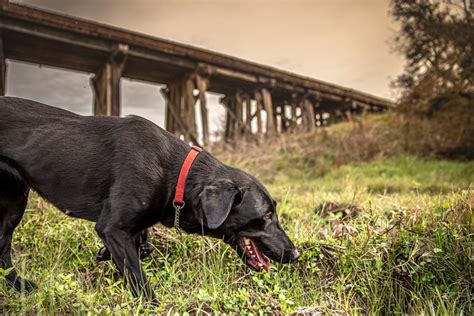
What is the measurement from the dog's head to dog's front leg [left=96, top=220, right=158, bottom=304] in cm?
47

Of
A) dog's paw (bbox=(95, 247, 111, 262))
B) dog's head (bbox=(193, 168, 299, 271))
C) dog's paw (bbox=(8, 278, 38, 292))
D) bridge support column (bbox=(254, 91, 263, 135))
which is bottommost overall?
dog's paw (bbox=(8, 278, 38, 292))

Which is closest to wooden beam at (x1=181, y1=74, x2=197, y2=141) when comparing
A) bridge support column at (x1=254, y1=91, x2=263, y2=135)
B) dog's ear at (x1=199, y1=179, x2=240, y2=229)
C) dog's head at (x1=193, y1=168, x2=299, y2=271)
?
bridge support column at (x1=254, y1=91, x2=263, y2=135)

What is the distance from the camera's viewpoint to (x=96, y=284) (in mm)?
2732

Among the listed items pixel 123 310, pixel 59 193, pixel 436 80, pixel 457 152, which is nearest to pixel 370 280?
pixel 123 310

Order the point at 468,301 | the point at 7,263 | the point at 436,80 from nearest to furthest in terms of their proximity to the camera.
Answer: the point at 468,301 < the point at 7,263 < the point at 436,80

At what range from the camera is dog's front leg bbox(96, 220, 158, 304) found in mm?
2264

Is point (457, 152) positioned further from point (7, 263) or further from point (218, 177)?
point (7, 263)

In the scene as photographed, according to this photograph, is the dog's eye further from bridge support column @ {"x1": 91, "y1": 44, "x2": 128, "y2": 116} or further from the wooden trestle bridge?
bridge support column @ {"x1": 91, "y1": 44, "x2": 128, "y2": 116}

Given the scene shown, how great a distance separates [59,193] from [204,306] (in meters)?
1.14

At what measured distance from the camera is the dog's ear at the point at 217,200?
7.45ft

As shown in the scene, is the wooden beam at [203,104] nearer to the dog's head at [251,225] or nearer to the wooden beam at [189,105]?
the wooden beam at [189,105]

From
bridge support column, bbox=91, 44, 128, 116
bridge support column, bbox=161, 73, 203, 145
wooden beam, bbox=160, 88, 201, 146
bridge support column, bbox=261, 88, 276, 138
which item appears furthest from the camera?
bridge support column, bbox=261, 88, 276, 138

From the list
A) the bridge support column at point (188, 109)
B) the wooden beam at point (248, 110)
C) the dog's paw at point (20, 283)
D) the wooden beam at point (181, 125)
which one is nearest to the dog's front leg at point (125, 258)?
the dog's paw at point (20, 283)

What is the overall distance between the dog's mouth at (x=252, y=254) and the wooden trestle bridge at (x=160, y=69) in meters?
6.62
